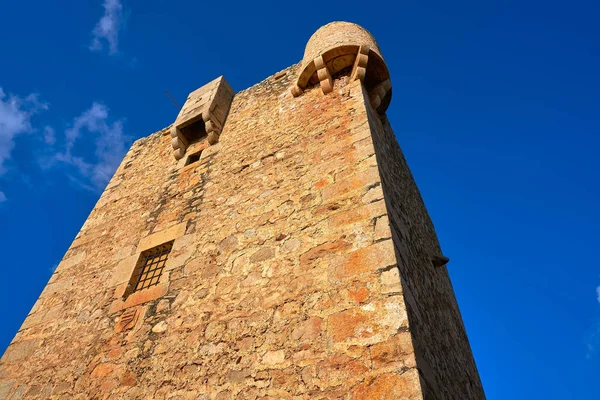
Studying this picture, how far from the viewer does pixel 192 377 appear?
317 cm

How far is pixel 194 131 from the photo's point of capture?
6.68m

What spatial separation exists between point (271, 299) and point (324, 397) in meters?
0.96

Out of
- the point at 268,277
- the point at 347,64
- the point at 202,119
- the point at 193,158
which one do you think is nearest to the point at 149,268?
the point at 268,277

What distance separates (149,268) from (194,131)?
108 inches

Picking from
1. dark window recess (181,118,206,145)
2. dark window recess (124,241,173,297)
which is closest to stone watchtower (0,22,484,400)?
dark window recess (124,241,173,297)

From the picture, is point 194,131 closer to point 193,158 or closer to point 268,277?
point 193,158

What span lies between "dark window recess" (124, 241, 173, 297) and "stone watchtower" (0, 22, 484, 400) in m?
0.02

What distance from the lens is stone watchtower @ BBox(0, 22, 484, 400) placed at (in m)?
2.79

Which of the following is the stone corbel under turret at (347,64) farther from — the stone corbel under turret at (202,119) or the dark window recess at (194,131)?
the dark window recess at (194,131)

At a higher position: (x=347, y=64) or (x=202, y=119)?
(x=202, y=119)

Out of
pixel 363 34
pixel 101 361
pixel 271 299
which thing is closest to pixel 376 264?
pixel 271 299

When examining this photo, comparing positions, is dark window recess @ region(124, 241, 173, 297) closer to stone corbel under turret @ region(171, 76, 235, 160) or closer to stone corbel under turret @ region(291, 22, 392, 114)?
stone corbel under turret @ region(171, 76, 235, 160)

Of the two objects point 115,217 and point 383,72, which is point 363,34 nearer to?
point 383,72

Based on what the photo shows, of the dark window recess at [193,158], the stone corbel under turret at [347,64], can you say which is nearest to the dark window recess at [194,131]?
the dark window recess at [193,158]
